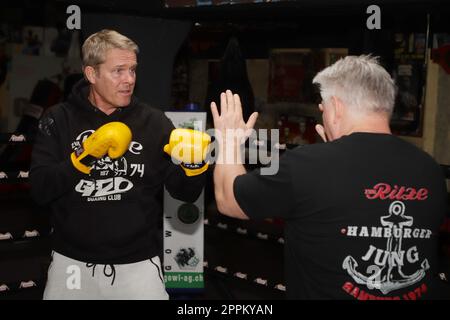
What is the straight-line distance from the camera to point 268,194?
1571 millimetres

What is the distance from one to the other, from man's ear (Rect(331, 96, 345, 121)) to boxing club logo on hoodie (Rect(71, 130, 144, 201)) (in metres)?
0.94

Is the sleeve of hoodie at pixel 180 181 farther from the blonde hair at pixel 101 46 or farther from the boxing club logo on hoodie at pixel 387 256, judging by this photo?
the boxing club logo on hoodie at pixel 387 256

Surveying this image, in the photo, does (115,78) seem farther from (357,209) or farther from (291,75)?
(291,75)

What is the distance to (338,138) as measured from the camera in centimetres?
166

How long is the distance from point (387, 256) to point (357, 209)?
171 mm

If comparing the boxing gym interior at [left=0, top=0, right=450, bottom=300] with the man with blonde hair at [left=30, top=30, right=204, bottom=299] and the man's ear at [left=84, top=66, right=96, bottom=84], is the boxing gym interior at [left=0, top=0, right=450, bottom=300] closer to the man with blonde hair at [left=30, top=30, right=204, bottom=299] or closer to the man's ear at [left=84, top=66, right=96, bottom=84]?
the man's ear at [left=84, top=66, right=96, bottom=84]

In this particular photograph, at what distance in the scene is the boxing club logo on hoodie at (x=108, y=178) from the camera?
2240mm

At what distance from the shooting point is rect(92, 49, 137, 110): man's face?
7.63 ft

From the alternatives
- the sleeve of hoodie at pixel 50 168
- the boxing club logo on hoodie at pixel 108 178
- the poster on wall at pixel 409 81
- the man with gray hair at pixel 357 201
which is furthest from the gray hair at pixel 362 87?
the poster on wall at pixel 409 81

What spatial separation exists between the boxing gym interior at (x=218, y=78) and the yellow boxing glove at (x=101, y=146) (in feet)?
3.99

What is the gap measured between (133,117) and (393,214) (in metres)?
1.24

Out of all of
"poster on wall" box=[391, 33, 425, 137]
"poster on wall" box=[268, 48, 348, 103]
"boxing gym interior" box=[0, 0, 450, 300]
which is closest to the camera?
"boxing gym interior" box=[0, 0, 450, 300]

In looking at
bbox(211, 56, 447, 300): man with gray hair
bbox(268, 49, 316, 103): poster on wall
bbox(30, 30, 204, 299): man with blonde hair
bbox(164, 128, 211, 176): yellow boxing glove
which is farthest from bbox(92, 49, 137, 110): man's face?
bbox(268, 49, 316, 103): poster on wall

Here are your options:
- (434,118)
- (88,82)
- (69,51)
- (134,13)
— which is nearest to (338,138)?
(88,82)
